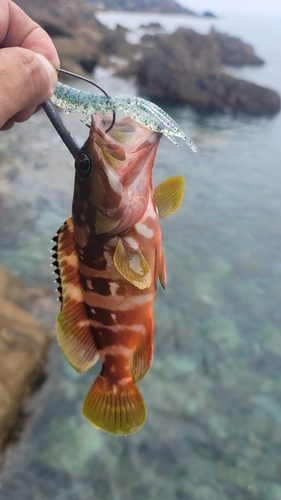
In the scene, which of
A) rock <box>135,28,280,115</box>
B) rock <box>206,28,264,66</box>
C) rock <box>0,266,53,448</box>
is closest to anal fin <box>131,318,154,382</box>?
rock <box>0,266,53,448</box>

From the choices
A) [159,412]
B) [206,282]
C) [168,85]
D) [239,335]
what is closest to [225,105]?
[168,85]

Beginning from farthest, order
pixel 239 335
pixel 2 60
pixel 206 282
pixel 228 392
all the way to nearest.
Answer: pixel 206 282 → pixel 239 335 → pixel 228 392 → pixel 2 60

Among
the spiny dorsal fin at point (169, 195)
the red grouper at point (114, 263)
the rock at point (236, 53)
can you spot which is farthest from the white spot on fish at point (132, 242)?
the rock at point (236, 53)

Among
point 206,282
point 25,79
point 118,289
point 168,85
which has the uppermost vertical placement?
point 25,79

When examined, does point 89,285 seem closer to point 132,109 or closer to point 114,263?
point 114,263

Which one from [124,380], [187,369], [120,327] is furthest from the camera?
[187,369]

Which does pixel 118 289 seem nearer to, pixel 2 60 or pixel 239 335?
pixel 2 60

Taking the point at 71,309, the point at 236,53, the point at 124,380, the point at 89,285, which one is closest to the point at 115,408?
the point at 124,380
